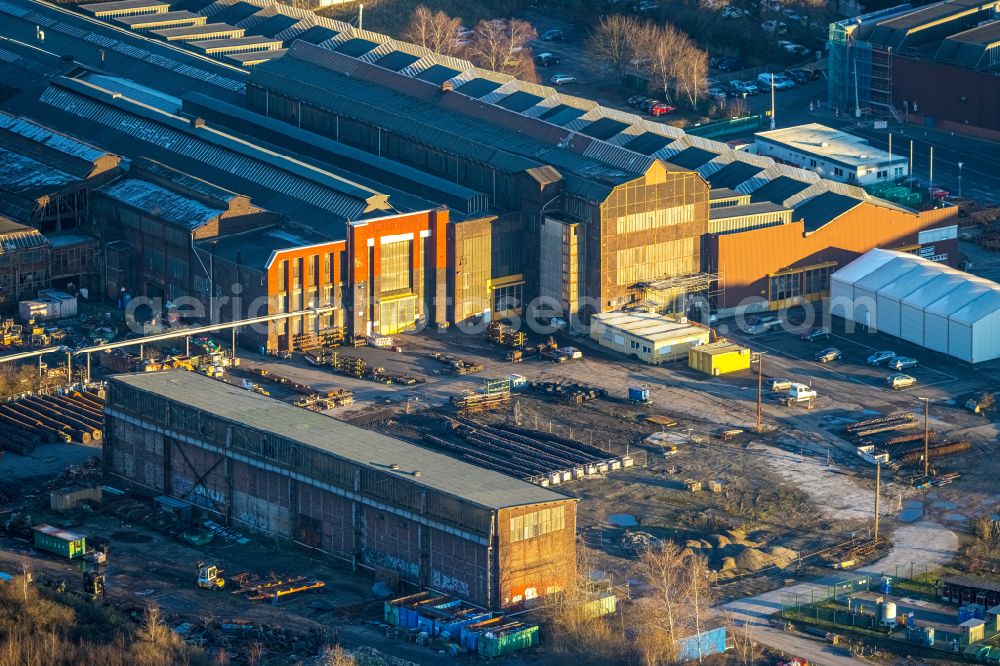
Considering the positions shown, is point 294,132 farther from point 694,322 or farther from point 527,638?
point 527,638

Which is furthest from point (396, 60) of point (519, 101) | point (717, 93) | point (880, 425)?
point (880, 425)

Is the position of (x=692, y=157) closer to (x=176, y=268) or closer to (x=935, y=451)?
(x=176, y=268)

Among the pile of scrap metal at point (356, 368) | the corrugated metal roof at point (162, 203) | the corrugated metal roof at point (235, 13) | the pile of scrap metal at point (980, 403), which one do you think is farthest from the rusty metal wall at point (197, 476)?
the corrugated metal roof at point (235, 13)

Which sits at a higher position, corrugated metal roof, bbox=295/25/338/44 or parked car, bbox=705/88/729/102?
corrugated metal roof, bbox=295/25/338/44

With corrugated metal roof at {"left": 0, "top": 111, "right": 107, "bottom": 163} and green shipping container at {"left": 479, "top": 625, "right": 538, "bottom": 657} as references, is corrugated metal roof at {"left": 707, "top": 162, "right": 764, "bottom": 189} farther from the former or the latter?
green shipping container at {"left": 479, "top": 625, "right": 538, "bottom": 657}

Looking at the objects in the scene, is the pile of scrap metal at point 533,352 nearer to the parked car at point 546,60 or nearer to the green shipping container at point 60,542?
the green shipping container at point 60,542

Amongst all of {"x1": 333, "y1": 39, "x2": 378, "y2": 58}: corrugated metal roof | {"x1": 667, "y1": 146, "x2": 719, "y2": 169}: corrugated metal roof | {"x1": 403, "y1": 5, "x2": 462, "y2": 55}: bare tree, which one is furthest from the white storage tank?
{"x1": 403, "y1": 5, "x2": 462, "y2": 55}: bare tree

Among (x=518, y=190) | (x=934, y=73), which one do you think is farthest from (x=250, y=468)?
(x=934, y=73)
